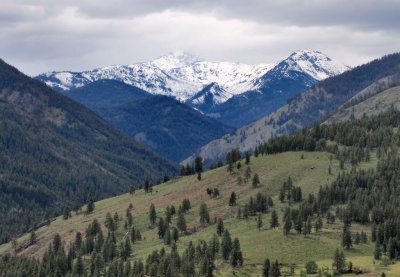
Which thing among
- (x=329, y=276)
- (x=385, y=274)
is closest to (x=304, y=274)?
(x=329, y=276)

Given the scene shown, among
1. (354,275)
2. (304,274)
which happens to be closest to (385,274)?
(354,275)

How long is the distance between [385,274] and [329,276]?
51.1 ft

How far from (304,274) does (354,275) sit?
14.3 metres

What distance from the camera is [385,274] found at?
193875 millimetres

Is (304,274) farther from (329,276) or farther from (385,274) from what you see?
(385,274)

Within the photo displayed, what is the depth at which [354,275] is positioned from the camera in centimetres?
19875

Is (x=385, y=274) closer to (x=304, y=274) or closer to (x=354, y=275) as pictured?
(x=354, y=275)

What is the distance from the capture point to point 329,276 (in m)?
198
